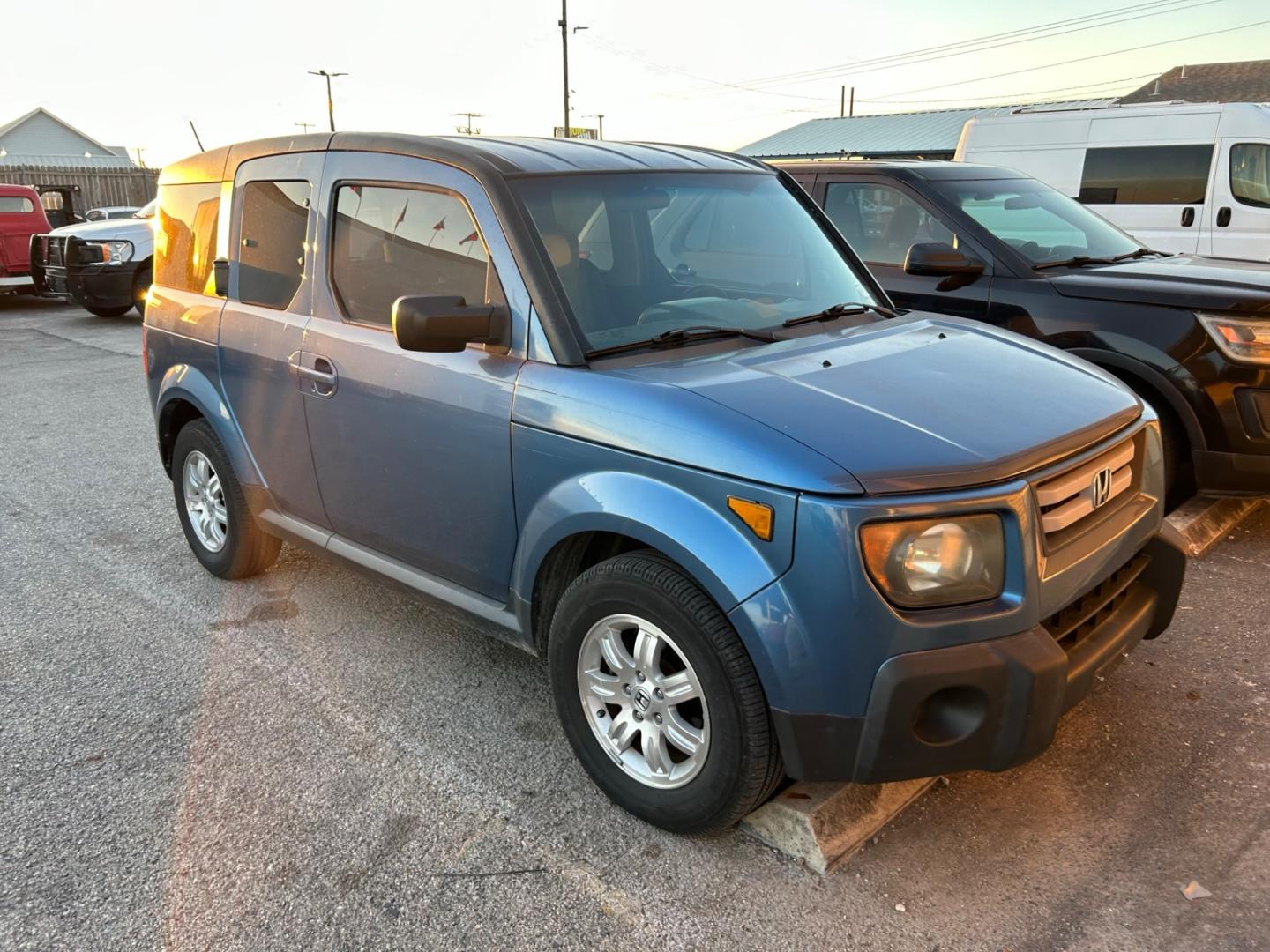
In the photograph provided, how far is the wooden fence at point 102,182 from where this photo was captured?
2869cm

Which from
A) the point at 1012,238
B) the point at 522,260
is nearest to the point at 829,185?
the point at 1012,238

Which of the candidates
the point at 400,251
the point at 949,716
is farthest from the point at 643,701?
the point at 400,251

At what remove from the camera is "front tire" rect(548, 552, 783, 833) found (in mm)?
2523

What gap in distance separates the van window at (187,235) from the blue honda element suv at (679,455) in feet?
0.23

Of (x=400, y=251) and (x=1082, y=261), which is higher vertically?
(x=400, y=251)

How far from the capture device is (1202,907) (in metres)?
2.51

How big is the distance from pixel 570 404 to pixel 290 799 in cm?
147

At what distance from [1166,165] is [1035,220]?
6.12 m

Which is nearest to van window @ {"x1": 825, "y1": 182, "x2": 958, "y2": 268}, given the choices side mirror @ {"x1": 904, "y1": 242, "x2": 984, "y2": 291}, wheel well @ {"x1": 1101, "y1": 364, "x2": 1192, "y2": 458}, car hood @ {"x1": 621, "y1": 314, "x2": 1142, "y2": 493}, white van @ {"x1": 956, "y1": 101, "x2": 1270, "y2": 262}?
side mirror @ {"x1": 904, "y1": 242, "x2": 984, "y2": 291}

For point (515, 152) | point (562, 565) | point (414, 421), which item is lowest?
point (562, 565)

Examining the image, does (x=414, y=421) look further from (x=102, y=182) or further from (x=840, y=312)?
(x=102, y=182)

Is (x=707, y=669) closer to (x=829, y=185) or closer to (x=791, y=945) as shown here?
(x=791, y=945)

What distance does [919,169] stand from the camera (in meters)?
6.14

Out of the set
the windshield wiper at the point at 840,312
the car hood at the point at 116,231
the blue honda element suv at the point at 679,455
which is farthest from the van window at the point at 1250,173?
the car hood at the point at 116,231
